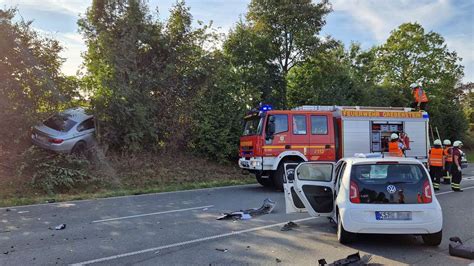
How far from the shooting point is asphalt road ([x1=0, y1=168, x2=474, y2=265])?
220 inches

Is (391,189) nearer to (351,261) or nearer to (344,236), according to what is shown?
(344,236)

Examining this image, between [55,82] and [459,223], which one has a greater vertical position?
[55,82]

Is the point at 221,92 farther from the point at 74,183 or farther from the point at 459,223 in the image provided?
the point at 459,223

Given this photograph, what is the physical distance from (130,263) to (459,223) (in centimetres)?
626

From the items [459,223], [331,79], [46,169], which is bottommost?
[459,223]

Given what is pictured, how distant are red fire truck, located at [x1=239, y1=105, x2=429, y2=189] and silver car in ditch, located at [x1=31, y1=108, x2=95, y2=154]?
616cm

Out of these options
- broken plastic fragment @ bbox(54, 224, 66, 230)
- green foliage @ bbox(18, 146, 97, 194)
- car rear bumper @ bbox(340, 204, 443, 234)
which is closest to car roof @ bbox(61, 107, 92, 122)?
green foliage @ bbox(18, 146, 97, 194)

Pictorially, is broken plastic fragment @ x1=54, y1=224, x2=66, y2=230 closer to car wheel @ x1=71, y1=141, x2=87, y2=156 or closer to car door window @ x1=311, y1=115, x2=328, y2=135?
car wheel @ x1=71, y1=141, x2=87, y2=156

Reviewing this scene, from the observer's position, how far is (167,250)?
19.5ft

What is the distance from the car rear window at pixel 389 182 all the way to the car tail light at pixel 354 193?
29 mm

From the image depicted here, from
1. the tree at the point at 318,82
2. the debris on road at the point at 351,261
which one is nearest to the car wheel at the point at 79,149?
the debris on road at the point at 351,261

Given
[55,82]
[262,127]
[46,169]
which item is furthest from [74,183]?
[262,127]

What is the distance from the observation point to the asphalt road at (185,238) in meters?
5.58

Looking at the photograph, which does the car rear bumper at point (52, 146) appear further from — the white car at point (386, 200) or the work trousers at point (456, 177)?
the work trousers at point (456, 177)
